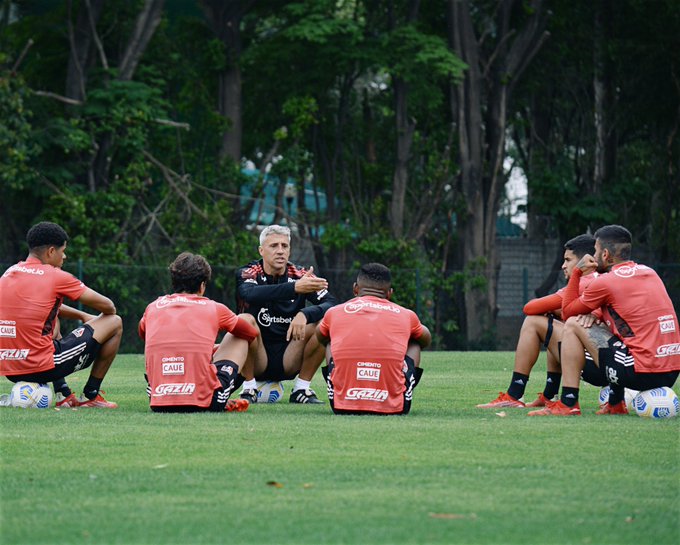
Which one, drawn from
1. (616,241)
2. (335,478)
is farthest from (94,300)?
(335,478)

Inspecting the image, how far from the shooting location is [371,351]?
9914 mm

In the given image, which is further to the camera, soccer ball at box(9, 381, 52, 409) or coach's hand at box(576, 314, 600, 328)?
soccer ball at box(9, 381, 52, 409)

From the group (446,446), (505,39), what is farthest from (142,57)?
(446,446)

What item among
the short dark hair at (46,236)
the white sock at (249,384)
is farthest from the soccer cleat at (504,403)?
the short dark hair at (46,236)

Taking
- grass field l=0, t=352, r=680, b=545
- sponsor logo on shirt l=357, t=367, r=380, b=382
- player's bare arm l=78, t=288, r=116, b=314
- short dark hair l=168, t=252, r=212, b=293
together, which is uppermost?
short dark hair l=168, t=252, r=212, b=293

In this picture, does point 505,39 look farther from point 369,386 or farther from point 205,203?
point 369,386

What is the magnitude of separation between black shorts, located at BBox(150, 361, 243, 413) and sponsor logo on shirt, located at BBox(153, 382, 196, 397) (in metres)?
0.16

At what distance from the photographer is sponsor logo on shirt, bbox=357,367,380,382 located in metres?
9.96

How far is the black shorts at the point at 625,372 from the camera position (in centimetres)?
998

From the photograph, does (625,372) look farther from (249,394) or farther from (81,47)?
(81,47)

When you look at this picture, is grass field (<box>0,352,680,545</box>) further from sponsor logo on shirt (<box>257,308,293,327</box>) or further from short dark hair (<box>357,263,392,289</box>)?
sponsor logo on shirt (<box>257,308,293,327</box>)

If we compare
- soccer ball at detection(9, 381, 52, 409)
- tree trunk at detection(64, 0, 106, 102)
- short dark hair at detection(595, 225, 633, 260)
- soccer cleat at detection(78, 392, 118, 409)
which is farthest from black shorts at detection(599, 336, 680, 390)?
tree trunk at detection(64, 0, 106, 102)

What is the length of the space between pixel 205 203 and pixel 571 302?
2111 cm

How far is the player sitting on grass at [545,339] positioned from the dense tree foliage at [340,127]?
1736 cm
